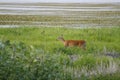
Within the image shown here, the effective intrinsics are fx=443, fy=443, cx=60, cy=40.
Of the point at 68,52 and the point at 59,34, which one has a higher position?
Answer: the point at 59,34

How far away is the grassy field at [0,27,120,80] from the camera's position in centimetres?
394

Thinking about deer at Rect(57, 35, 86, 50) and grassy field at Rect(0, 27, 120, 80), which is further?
deer at Rect(57, 35, 86, 50)

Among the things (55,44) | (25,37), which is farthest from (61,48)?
(25,37)

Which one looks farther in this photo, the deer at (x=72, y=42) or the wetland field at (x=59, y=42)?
the deer at (x=72, y=42)

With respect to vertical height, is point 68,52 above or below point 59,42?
below

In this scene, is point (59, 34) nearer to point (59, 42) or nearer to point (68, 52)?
point (59, 42)

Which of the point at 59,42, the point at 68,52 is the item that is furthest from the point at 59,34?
the point at 68,52

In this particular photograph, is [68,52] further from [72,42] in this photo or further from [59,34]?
[59,34]

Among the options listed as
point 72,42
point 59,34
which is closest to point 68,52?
point 72,42

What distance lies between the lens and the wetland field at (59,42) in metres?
3.90

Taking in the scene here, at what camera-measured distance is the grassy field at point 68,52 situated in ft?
12.9

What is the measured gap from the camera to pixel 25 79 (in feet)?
12.8

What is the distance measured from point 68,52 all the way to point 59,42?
0.47 ft

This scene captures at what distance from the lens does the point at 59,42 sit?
4.62 metres
